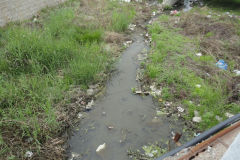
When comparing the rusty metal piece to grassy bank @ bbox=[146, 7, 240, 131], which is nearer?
the rusty metal piece

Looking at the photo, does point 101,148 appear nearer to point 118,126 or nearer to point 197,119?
point 118,126

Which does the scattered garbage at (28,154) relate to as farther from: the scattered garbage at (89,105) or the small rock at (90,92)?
the small rock at (90,92)

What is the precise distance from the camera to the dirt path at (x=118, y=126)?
2328 millimetres

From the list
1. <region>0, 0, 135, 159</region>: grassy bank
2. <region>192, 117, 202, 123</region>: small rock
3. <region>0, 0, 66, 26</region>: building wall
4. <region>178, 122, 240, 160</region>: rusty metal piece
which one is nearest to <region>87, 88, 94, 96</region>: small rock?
<region>0, 0, 135, 159</region>: grassy bank

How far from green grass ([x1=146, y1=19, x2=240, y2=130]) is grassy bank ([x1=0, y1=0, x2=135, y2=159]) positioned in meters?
1.16

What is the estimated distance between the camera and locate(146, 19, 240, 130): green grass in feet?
8.73

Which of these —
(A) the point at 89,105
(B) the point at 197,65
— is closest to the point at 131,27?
(B) the point at 197,65

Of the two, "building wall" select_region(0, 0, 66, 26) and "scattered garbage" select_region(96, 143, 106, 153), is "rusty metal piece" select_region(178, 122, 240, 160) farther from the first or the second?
"building wall" select_region(0, 0, 66, 26)

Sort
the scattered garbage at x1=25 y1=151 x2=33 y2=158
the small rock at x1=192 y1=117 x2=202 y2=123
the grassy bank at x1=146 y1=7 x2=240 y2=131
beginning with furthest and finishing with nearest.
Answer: the grassy bank at x1=146 y1=7 x2=240 y2=131 < the small rock at x1=192 y1=117 x2=202 y2=123 < the scattered garbage at x1=25 y1=151 x2=33 y2=158

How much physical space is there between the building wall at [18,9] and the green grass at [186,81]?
376 centimetres

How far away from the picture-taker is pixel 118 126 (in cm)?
262

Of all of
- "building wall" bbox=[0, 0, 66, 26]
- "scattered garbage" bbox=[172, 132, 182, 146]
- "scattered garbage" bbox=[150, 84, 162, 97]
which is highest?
"building wall" bbox=[0, 0, 66, 26]

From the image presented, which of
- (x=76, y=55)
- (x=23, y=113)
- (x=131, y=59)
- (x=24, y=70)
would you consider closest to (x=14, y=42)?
(x=24, y=70)

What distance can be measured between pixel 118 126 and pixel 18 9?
452cm
